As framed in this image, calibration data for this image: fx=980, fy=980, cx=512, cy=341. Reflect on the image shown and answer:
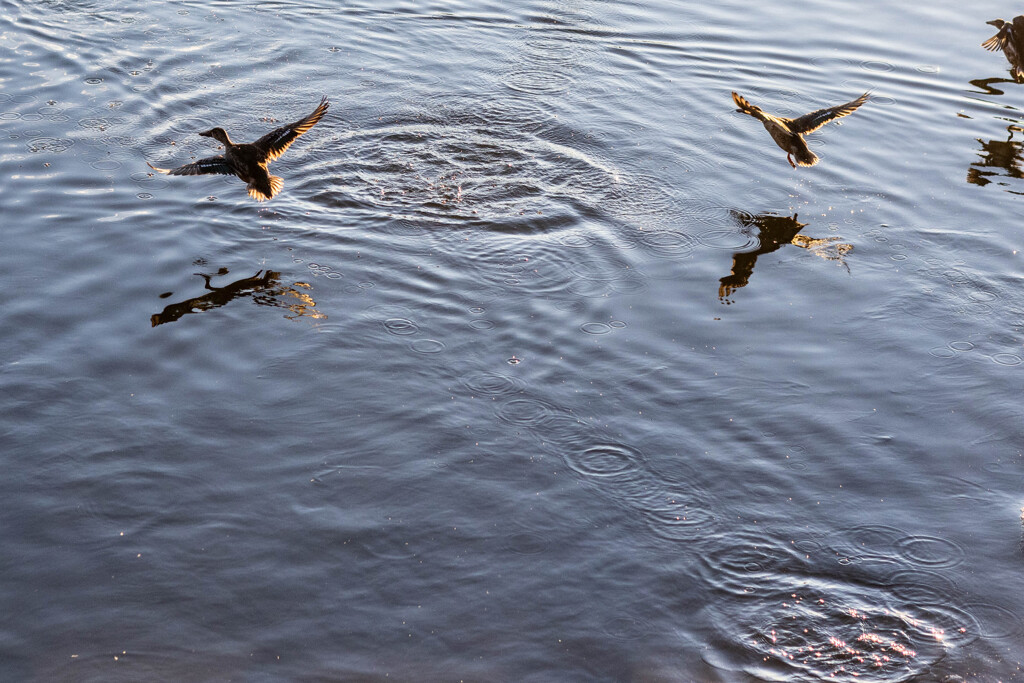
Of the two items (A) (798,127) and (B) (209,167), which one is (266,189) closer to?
(B) (209,167)

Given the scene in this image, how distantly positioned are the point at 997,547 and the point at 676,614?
2.18 m

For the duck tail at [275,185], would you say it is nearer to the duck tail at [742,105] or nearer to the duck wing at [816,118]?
the duck tail at [742,105]

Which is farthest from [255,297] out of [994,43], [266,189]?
[994,43]

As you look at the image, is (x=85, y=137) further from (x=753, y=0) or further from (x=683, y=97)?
(x=753, y=0)

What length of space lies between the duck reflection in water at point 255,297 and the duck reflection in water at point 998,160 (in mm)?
7719

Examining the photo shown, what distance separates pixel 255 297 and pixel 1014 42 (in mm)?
11269

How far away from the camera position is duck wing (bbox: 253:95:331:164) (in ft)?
29.6

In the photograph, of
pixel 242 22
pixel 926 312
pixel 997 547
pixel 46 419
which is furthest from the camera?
pixel 242 22

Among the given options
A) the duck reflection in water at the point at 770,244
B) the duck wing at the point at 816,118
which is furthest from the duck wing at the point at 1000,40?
the duck reflection in water at the point at 770,244

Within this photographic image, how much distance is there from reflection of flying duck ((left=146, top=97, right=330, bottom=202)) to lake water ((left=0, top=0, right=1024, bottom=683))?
41cm

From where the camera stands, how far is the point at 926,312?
8586mm

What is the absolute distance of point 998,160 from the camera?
1185 centimetres

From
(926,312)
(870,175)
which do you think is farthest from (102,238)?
(870,175)

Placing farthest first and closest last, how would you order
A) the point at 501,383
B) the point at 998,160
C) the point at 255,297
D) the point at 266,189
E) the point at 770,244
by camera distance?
the point at 998,160, the point at 770,244, the point at 266,189, the point at 255,297, the point at 501,383
